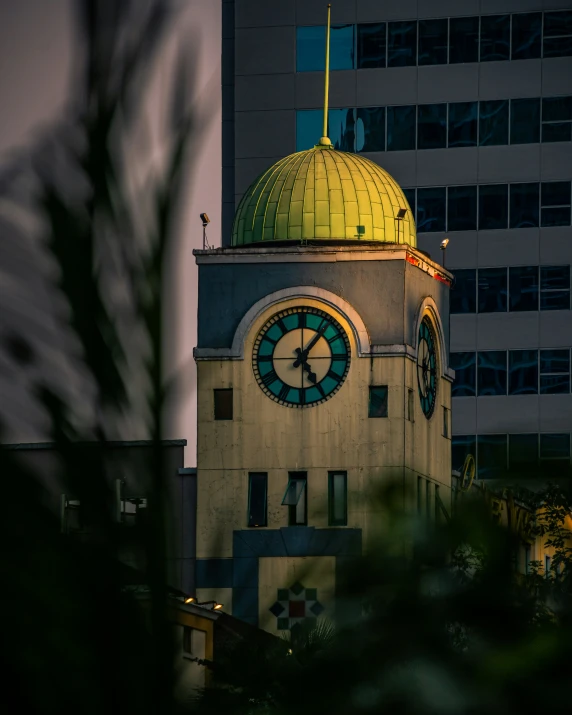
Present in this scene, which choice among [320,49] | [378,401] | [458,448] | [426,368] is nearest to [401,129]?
[320,49]

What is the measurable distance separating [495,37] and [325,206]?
18339 mm

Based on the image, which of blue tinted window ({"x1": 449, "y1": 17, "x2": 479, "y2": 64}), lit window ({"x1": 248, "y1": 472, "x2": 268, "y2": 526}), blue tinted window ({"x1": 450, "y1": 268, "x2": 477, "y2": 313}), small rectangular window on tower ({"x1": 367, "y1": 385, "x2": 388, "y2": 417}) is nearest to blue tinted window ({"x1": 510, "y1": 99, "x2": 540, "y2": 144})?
blue tinted window ({"x1": 449, "y1": 17, "x2": 479, "y2": 64})

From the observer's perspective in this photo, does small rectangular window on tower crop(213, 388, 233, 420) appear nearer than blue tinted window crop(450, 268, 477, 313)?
Yes

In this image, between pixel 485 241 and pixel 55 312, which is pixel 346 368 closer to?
pixel 485 241

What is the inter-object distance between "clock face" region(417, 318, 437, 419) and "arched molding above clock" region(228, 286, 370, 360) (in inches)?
64.5

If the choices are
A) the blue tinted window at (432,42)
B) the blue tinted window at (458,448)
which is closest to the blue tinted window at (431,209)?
the blue tinted window at (432,42)

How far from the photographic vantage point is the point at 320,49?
202ft

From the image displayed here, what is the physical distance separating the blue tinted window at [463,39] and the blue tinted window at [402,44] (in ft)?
3.43

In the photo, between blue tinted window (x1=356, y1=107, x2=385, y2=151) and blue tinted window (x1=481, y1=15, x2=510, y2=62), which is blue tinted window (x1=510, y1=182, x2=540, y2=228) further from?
blue tinted window (x1=356, y1=107, x2=385, y2=151)

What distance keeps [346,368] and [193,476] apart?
12.4ft

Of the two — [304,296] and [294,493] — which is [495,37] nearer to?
[304,296]

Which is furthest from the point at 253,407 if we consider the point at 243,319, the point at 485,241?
the point at 485,241

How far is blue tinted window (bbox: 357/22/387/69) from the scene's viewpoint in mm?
60750

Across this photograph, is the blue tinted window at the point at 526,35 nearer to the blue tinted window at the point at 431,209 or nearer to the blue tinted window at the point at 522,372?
the blue tinted window at the point at 431,209
